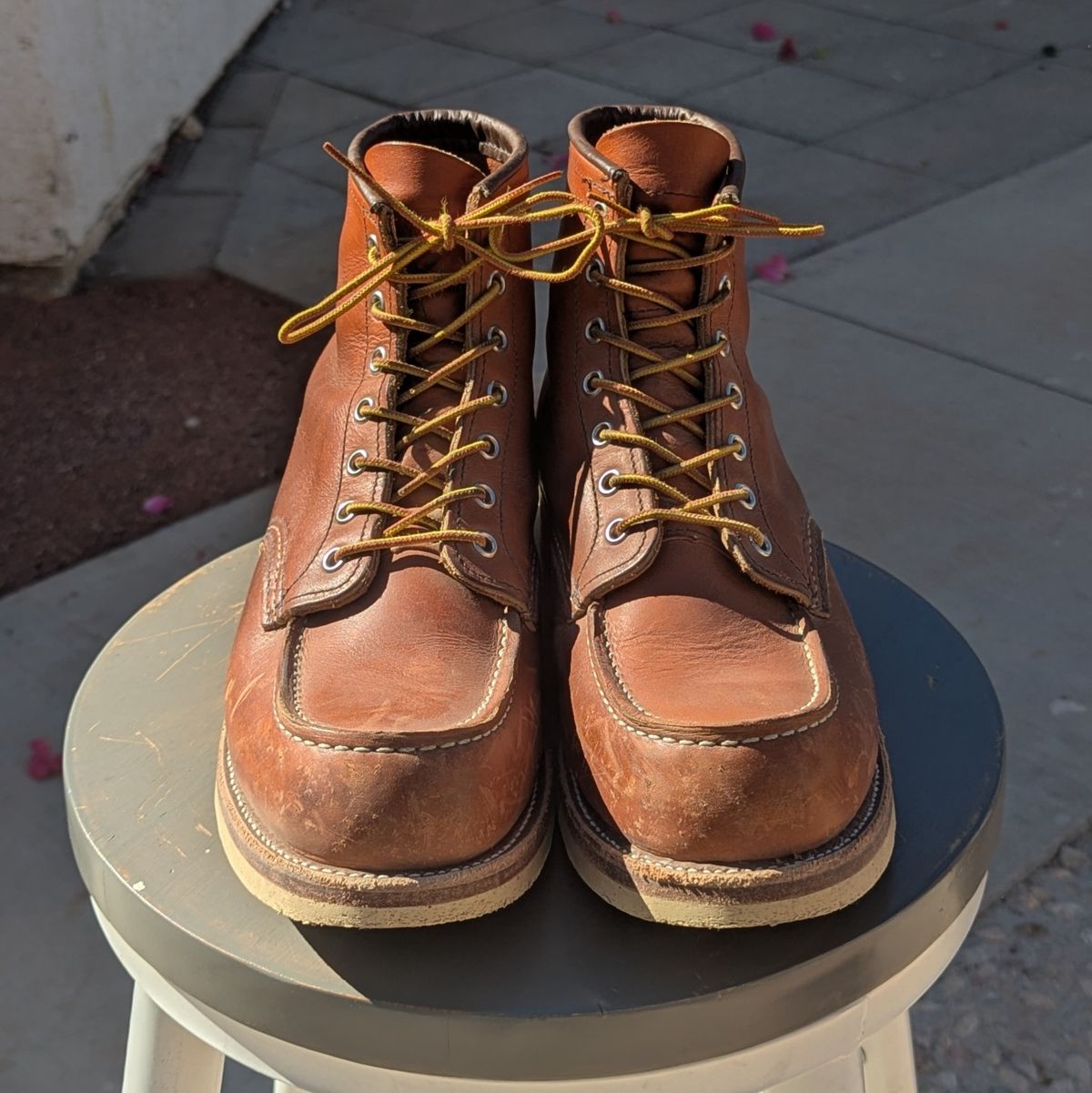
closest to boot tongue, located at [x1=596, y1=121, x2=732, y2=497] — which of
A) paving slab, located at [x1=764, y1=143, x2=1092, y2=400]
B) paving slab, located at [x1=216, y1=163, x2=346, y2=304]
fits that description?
paving slab, located at [x1=764, y1=143, x2=1092, y2=400]

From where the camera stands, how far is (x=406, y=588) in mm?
1039

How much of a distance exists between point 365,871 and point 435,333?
0.48 meters

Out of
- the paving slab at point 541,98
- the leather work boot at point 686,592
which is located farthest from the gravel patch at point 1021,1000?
the paving slab at point 541,98

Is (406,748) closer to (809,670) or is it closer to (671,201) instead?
(809,670)

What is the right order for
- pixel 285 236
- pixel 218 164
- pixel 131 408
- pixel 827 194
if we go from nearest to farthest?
pixel 131 408
pixel 285 236
pixel 827 194
pixel 218 164

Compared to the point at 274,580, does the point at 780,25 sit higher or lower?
lower

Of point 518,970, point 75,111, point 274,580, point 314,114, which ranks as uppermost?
point 274,580

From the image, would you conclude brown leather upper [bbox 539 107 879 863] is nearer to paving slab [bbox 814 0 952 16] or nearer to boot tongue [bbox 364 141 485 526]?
boot tongue [bbox 364 141 485 526]

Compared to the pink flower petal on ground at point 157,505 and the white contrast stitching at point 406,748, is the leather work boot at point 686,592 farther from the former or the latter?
the pink flower petal on ground at point 157,505

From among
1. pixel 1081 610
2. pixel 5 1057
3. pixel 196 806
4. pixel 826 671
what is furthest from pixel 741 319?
pixel 1081 610

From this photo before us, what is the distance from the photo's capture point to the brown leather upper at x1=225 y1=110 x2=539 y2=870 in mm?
898

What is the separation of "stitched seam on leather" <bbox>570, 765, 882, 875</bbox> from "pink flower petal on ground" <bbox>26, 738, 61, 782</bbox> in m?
1.42

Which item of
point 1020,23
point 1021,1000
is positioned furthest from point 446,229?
point 1020,23

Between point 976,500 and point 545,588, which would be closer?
point 545,588
